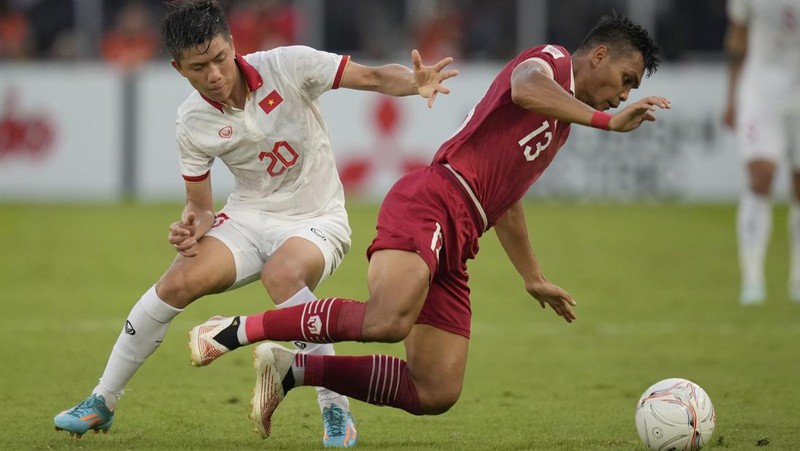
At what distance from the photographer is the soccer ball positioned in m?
5.45

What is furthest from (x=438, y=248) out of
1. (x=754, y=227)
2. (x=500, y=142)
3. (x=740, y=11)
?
(x=740, y=11)

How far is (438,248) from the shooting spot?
18.1ft

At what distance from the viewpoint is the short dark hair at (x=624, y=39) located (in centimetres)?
571

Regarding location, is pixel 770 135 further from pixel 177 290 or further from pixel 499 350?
pixel 177 290

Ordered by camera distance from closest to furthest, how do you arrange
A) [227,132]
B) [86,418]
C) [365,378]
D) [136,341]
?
[365,378]
[86,418]
[136,341]
[227,132]

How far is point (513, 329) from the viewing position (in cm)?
975

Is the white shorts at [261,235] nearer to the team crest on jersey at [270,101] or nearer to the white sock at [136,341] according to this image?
the white sock at [136,341]

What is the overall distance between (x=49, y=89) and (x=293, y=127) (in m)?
14.4

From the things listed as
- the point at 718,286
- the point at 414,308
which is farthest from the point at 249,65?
the point at 718,286

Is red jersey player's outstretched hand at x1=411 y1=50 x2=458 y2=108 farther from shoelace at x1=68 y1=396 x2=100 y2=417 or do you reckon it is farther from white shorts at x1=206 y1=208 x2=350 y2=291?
shoelace at x1=68 y1=396 x2=100 y2=417

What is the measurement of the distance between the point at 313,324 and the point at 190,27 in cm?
141

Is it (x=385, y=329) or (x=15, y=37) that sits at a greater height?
(x=15, y=37)

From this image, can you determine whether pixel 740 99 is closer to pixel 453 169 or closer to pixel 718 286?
pixel 718 286

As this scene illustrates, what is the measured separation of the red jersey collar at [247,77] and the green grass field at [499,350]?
4.89ft
